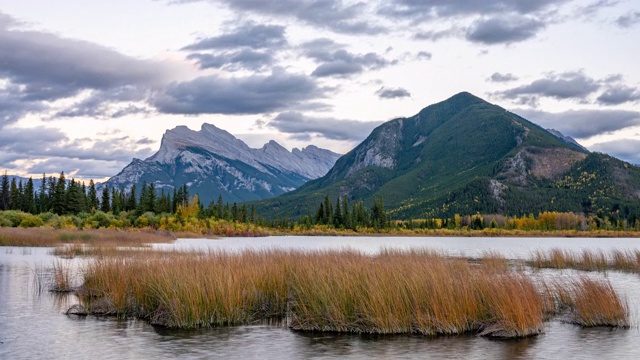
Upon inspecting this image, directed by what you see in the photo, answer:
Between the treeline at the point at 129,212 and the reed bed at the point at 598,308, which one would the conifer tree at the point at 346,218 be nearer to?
the treeline at the point at 129,212

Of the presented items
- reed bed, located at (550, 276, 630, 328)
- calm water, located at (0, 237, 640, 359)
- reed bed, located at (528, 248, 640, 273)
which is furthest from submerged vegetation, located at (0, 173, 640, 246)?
reed bed, located at (550, 276, 630, 328)

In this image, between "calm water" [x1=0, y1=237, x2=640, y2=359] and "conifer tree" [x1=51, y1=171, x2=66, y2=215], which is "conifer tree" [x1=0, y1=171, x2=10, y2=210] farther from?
"calm water" [x1=0, y1=237, x2=640, y2=359]

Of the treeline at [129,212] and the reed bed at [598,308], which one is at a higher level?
the treeline at [129,212]

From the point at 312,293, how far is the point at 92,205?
130m

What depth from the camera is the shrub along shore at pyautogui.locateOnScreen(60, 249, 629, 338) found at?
20.1 m

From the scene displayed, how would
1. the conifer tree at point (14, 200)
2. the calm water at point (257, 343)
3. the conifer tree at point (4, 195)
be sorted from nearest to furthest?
the calm water at point (257, 343) → the conifer tree at point (14, 200) → the conifer tree at point (4, 195)

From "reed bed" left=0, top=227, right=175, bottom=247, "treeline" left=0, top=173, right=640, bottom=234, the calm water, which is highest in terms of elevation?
"treeline" left=0, top=173, right=640, bottom=234

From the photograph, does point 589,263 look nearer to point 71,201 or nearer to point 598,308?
point 598,308

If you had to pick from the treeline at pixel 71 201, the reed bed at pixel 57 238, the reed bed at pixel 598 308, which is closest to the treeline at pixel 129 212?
the treeline at pixel 71 201

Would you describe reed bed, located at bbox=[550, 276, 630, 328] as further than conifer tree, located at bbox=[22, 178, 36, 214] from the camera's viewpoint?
No

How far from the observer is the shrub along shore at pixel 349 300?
20.1 m

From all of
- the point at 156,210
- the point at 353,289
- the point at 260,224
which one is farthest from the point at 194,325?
the point at 260,224

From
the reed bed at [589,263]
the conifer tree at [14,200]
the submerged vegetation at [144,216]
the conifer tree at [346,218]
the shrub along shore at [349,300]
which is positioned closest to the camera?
the shrub along shore at [349,300]

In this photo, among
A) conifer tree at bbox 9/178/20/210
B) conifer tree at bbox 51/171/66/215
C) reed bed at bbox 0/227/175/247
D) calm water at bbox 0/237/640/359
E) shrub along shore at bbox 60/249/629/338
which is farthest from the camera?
conifer tree at bbox 9/178/20/210
